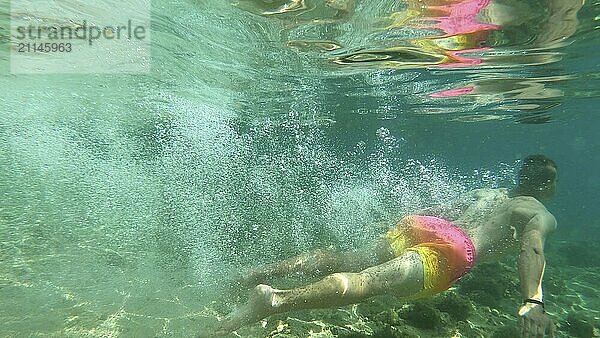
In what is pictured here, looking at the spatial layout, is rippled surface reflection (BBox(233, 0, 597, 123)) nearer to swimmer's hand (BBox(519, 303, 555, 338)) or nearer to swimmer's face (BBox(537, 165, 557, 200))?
swimmer's face (BBox(537, 165, 557, 200))

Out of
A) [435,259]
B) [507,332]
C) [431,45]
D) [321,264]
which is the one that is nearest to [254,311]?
[321,264]

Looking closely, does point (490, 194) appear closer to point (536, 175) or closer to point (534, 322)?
point (536, 175)

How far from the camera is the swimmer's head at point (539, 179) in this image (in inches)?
302

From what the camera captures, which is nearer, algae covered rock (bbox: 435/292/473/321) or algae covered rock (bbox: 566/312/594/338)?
algae covered rock (bbox: 435/292/473/321)

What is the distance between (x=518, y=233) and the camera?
6625 millimetres

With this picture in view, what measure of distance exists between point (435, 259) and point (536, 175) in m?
3.45

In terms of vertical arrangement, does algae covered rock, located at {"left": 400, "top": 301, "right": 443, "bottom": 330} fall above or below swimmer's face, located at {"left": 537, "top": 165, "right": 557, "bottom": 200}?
below

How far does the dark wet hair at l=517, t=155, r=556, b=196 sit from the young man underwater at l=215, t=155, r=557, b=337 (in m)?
0.02

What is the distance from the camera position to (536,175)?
305 inches

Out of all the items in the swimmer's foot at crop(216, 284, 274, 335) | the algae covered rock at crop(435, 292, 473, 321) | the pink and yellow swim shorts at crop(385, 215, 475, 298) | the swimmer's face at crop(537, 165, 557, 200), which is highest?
the swimmer's face at crop(537, 165, 557, 200)

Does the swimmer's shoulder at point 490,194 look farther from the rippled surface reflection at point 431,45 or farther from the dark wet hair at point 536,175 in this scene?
the rippled surface reflection at point 431,45

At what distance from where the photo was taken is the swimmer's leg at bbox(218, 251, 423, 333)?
525 centimetres

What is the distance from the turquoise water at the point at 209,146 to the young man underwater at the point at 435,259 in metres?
1.35

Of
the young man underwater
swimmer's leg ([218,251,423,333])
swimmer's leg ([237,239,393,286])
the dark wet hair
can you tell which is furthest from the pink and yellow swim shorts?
the dark wet hair
